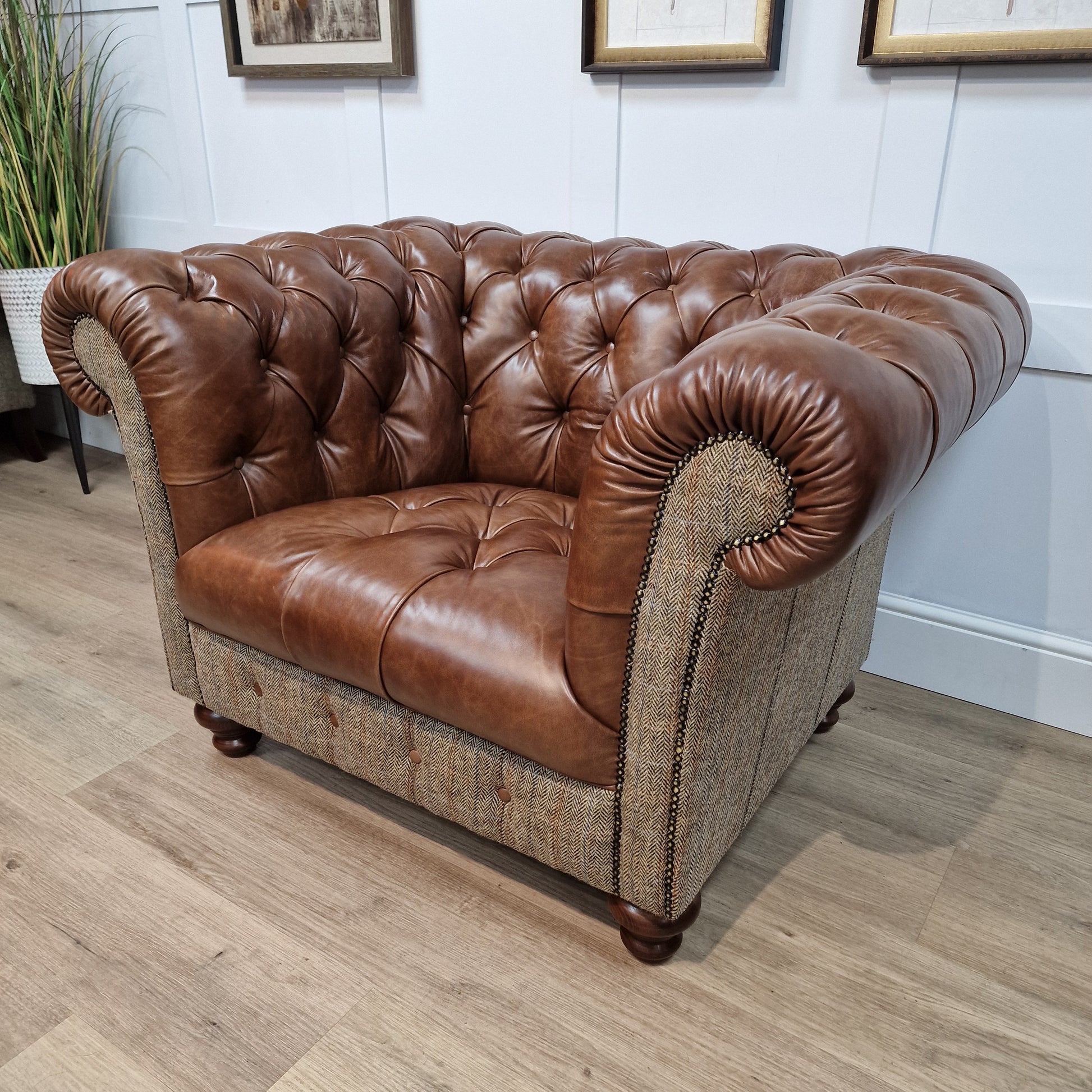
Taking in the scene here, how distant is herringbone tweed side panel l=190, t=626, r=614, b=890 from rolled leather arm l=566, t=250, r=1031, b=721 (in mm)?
189

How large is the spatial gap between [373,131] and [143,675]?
1.46 metres

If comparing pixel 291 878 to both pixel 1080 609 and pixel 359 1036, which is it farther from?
pixel 1080 609

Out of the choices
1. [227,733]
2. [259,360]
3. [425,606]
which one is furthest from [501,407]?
[227,733]

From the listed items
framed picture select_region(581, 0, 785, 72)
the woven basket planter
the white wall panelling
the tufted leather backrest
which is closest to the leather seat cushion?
the tufted leather backrest

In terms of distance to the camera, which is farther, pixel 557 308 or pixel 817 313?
pixel 557 308

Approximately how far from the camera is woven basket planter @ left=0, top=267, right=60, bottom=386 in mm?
2711

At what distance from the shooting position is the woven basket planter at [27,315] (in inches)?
107

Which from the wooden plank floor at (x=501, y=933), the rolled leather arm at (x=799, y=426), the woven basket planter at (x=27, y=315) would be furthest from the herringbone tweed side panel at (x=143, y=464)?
the woven basket planter at (x=27, y=315)

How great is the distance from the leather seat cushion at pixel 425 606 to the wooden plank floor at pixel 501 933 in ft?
1.05

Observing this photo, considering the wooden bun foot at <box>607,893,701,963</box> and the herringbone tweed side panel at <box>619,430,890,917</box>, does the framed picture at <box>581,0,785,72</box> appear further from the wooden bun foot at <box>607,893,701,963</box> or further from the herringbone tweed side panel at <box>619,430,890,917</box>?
the wooden bun foot at <box>607,893,701,963</box>

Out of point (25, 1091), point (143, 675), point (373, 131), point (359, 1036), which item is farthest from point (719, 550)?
point (373, 131)

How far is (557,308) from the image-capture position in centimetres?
170

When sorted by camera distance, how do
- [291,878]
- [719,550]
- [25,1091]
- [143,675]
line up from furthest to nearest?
[143,675] → [291,878] → [25,1091] → [719,550]

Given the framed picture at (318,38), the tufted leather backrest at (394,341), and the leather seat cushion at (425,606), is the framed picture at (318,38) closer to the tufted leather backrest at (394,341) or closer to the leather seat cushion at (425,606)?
the tufted leather backrest at (394,341)
